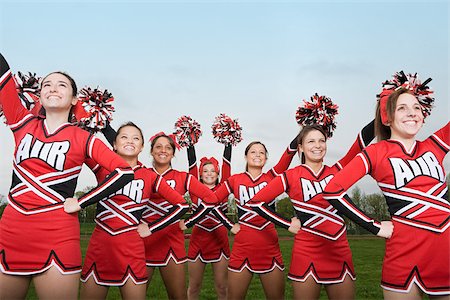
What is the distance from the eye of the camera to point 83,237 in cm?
2486

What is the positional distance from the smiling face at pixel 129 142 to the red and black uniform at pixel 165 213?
2.96 ft

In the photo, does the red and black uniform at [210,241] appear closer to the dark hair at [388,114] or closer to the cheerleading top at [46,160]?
the cheerleading top at [46,160]

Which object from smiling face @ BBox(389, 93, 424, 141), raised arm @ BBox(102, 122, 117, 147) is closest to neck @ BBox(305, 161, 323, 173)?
smiling face @ BBox(389, 93, 424, 141)

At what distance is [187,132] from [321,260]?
375cm

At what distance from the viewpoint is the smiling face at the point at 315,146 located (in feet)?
14.3

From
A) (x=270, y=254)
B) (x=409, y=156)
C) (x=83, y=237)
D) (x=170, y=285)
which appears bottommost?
(x=83, y=237)

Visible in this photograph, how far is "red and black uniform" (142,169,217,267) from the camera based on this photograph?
515cm

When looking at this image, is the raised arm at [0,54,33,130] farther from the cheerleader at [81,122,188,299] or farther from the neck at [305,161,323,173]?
the neck at [305,161,323,173]

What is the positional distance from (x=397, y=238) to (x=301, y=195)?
1262 millimetres

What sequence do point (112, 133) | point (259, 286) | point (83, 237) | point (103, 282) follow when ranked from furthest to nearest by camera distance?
point (83, 237) → point (259, 286) → point (112, 133) → point (103, 282)

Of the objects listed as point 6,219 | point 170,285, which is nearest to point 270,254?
point 170,285

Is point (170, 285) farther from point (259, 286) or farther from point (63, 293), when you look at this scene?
point (259, 286)

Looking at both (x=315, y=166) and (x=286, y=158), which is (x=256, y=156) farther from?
(x=315, y=166)

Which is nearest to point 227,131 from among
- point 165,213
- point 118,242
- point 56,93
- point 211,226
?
point 211,226
